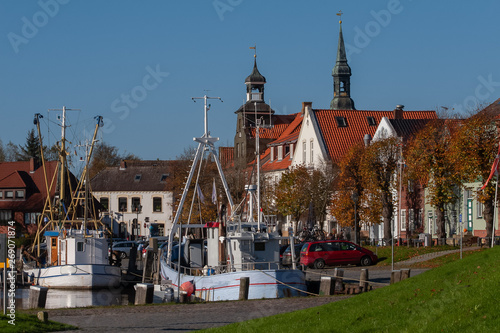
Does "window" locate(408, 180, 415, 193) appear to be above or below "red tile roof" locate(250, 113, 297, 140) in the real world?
below

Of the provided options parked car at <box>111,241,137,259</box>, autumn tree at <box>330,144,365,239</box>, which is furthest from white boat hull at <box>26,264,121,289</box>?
parked car at <box>111,241,137,259</box>

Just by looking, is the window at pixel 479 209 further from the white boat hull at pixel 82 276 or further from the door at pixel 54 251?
the door at pixel 54 251

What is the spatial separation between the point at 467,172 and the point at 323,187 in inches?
→ 884

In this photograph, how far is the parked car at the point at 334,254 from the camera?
4947cm

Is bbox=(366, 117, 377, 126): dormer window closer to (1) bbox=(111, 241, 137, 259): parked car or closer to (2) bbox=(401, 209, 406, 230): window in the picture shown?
(2) bbox=(401, 209, 406, 230): window

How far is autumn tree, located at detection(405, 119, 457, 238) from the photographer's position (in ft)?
169

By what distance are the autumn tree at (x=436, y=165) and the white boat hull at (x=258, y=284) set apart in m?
18.3

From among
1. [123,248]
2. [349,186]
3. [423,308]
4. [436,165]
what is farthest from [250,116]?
[423,308]

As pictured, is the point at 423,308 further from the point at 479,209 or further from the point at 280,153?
the point at 280,153

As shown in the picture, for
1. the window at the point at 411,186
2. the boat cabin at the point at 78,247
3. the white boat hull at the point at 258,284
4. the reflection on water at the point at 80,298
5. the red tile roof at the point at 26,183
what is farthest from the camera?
the red tile roof at the point at 26,183

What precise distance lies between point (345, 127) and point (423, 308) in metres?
64.9

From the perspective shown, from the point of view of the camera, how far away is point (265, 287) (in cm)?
3441

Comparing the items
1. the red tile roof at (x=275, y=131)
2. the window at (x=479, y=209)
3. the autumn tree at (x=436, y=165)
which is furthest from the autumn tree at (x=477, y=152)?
the red tile roof at (x=275, y=131)

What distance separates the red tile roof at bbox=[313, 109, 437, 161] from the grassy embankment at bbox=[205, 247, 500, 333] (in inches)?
2252
